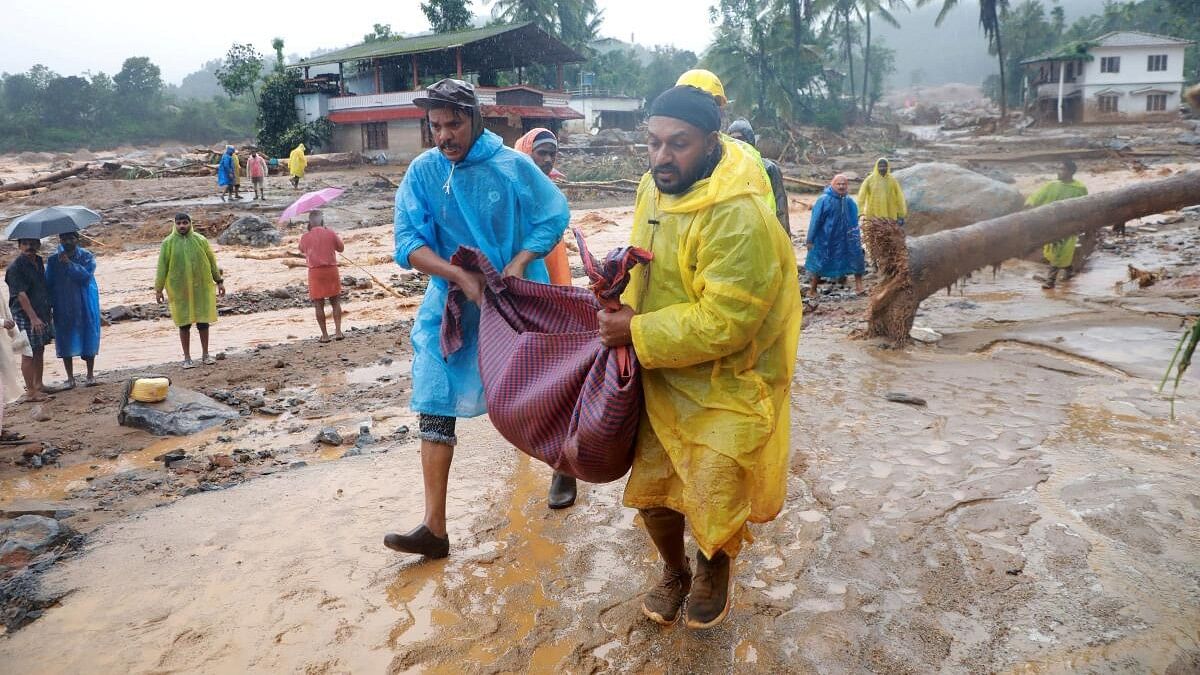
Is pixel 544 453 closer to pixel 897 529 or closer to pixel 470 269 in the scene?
pixel 470 269

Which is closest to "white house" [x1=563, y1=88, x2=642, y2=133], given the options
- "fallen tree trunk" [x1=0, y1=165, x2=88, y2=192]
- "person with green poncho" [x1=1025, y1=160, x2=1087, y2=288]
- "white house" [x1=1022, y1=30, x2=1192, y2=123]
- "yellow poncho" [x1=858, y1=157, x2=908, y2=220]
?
"white house" [x1=1022, y1=30, x2=1192, y2=123]

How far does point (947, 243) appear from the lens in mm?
7484

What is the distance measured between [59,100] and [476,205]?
163 ft

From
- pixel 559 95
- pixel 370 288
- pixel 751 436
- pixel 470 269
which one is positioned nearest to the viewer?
pixel 751 436

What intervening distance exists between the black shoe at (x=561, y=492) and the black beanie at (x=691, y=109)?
1.87 m

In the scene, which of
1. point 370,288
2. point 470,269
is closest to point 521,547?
point 470,269

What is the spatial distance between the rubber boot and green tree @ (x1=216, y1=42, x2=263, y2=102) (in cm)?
3313

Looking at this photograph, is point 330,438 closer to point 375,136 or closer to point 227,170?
point 227,170

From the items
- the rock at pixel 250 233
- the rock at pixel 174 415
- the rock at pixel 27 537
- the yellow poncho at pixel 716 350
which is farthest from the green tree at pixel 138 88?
the yellow poncho at pixel 716 350

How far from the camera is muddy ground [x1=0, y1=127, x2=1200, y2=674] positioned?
8.79 ft

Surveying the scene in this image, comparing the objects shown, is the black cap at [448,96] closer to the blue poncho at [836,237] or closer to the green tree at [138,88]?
the blue poncho at [836,237]

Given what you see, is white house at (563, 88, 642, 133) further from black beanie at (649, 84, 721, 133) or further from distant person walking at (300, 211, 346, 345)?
black beanie at (649, 84, 721, 133)

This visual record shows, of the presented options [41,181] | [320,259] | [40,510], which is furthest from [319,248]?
[41,181]

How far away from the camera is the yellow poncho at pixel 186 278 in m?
7.99
